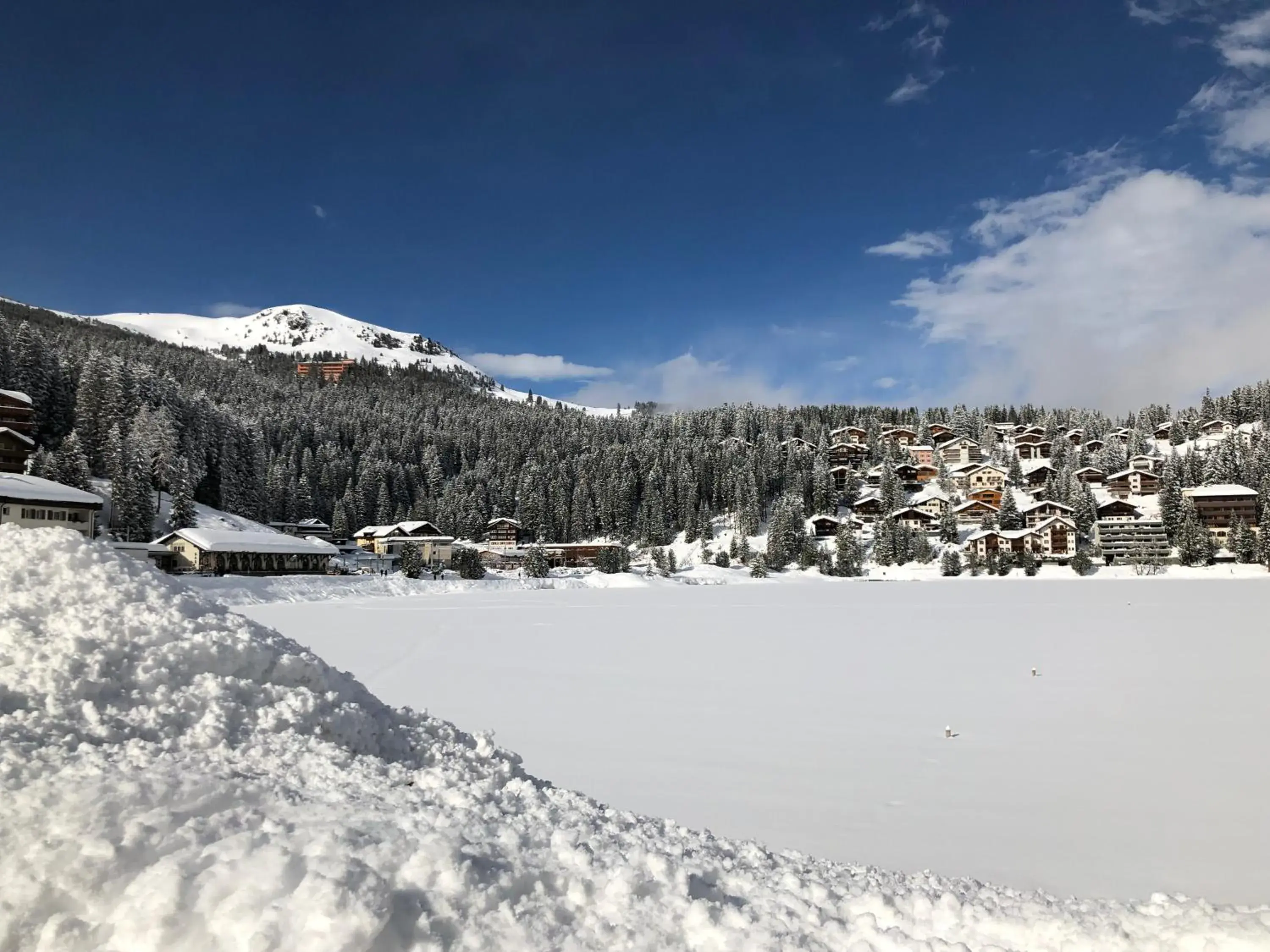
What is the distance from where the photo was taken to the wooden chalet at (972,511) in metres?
91.1

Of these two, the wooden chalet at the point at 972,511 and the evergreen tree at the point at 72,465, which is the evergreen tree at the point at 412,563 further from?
the wooden chalet at the point at 972,511

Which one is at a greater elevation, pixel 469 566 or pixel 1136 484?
pixel 1136 484

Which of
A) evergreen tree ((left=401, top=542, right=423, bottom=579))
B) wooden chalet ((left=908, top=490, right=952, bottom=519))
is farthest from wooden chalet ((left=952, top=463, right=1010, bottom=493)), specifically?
evergreen tree ((left=401, top=542, right=423, bottom=579))

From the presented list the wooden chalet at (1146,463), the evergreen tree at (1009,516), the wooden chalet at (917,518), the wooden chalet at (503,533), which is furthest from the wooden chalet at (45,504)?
the wooden chalet at (1146,463)

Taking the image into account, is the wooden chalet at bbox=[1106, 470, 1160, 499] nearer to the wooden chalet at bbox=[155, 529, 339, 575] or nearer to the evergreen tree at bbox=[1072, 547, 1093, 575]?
the evergreen tree at bbox=[1072, 547, 1093, 575]

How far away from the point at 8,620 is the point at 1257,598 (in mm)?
50129

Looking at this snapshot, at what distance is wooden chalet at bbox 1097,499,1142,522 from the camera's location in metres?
82.3

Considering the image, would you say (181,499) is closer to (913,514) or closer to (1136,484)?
(913,514)

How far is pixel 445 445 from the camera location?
12038 centimetres

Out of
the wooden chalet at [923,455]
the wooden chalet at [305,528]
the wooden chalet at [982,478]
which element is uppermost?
the wooden chalet at [923,455]

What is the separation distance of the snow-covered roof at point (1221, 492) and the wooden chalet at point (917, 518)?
25.7 m

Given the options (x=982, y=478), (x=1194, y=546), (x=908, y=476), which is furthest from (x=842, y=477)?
(x=1194, y=546)

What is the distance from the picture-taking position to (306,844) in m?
3.69

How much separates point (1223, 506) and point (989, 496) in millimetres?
24010
